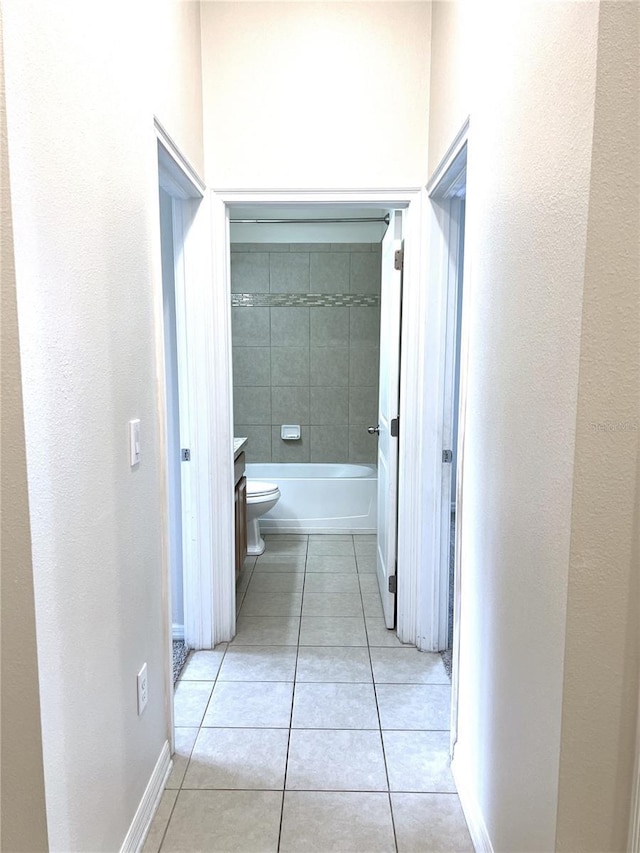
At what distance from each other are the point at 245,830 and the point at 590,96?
77.6 inches

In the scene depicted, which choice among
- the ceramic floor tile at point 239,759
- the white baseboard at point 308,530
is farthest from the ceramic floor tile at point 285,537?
the ceramic floor tile at point 239,759

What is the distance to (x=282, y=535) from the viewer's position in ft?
14.2

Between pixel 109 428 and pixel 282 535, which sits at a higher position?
pixel 109 428

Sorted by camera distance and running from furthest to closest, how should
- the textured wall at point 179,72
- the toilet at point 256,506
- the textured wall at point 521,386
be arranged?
1. the toilet at point 256,506
2. the textured wall at point 179,72
3. the textured wall at point 521,386

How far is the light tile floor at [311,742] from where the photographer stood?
1.60 m

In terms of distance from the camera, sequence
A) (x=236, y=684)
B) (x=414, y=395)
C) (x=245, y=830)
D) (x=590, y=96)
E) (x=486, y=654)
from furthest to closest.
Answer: (x=414, y=395)
(x=236, y=684)
(x=245, y=830)
(x=486, y=654)
(x=590, y=96)

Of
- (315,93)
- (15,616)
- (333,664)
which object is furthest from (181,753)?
(315,93)

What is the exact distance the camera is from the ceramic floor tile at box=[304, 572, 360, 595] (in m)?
3.30

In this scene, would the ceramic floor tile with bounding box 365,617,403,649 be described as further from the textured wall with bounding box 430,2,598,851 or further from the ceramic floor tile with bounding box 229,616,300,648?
the textured wall with bounding box 430,2,598,851

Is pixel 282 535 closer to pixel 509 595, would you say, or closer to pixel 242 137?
pixel 242 137

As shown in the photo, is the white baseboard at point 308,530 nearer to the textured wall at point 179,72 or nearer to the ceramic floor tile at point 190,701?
the ceramic floor tile at point 190,701

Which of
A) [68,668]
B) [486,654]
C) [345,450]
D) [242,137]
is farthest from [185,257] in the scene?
[345,450]

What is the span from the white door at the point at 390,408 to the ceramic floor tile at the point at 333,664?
31cm

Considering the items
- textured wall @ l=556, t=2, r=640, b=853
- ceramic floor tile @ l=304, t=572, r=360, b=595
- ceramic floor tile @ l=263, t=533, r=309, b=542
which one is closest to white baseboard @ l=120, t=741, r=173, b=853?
textured wall @ l=556, t=2, r=640, b=853
